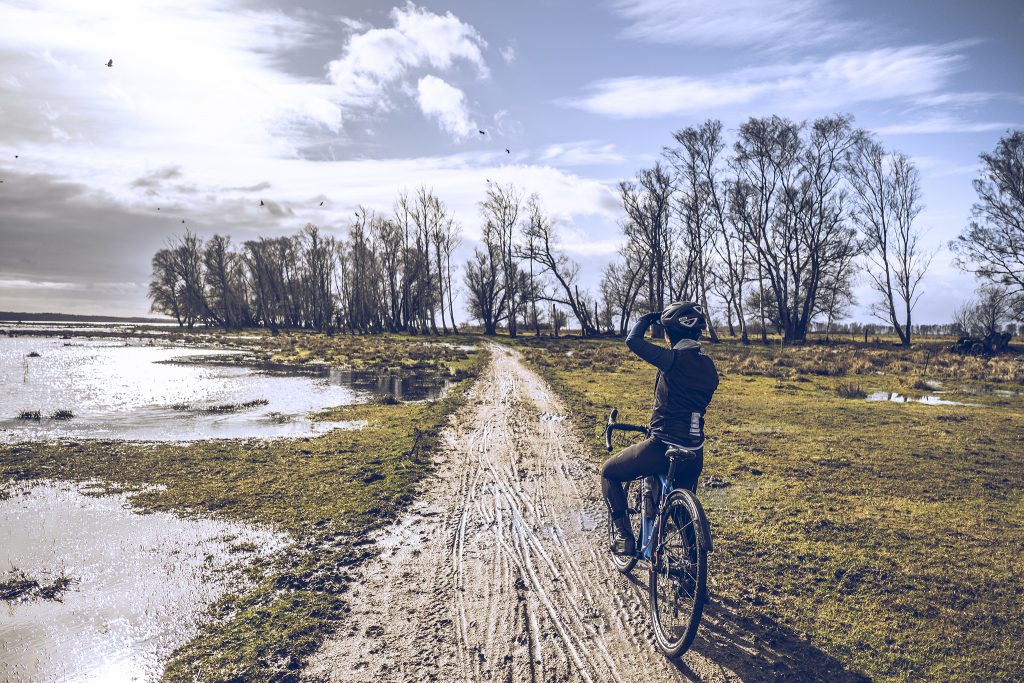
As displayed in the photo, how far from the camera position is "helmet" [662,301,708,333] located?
14.7 feet

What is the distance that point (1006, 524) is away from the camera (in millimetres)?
6742

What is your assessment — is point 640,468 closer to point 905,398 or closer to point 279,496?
point 279,496

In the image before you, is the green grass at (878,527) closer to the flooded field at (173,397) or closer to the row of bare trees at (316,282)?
the flooded field at (173,397)

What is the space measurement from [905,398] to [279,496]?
18.6 m

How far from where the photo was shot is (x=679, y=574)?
427cm

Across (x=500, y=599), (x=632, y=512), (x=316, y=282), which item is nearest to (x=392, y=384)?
(x=632, y=512)

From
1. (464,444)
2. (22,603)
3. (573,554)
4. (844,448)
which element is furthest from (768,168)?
(22,603)

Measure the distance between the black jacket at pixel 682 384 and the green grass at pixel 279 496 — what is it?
10.8ft

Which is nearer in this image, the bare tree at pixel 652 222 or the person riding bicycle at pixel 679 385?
the person riding bicycle at pixel 679 385

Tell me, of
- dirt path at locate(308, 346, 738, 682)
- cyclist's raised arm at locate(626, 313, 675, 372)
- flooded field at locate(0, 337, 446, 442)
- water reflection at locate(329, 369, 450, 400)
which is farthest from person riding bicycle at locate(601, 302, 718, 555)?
water reflection at locate(329, 369, 450, 400)

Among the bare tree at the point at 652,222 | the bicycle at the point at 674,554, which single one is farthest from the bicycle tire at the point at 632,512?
the bare tree at the point at 652,222

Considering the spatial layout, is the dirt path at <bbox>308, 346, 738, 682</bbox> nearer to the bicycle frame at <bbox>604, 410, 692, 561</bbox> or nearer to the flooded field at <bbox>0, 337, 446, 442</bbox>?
the bicycle frame at <bbox>604, 410, 692, 561</bbox>

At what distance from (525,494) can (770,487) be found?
3.78 metres

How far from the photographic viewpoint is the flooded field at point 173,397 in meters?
13.0
